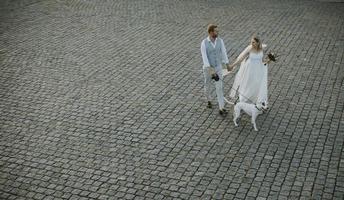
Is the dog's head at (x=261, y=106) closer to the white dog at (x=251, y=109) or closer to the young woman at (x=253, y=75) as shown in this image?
the white dog at (x=251, y=109)

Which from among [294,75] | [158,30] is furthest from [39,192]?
[158,30]

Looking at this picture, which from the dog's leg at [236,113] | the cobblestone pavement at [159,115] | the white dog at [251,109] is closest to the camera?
the cobblestone pavement at [159,115]

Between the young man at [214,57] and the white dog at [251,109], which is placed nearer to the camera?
the white dog at [251,109]

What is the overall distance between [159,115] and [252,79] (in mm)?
2371

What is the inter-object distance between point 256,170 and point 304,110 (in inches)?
110

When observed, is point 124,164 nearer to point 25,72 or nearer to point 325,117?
point 325,117

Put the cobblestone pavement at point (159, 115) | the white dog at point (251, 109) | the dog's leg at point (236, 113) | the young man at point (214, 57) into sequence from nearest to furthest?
the cobblestone pavement at point (159, 115)
the white dog at point (251, 109)
the dog's leg at point (236, 113)
the young man at point (214, 57)

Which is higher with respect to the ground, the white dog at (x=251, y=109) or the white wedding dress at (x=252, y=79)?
the white wedding dress at (x=252, y=79)

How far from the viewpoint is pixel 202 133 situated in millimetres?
9414

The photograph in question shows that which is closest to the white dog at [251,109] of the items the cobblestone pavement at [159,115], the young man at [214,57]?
the cobblestone pavement at [159,115]

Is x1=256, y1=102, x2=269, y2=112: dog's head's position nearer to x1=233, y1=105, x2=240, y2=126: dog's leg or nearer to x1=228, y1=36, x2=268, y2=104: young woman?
x1=228, y1=36, x2=268, y2=104: young woman

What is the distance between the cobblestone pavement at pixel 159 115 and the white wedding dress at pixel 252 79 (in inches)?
20.3

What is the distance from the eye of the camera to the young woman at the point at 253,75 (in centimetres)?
980

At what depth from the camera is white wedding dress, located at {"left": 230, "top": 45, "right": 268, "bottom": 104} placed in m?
9.82
